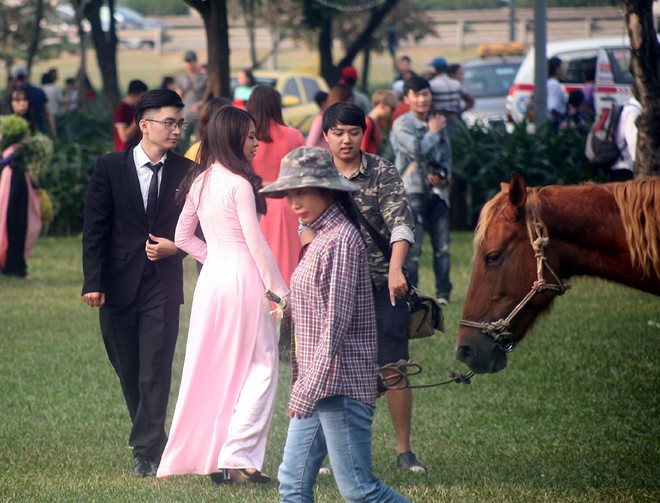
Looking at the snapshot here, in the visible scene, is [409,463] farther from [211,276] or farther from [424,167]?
[424,167]

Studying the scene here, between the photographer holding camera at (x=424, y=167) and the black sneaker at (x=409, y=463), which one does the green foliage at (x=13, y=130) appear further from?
the black sneaker at (x=409, y=463)

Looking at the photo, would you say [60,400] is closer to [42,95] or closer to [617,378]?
[617,378]

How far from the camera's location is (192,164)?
21.7 ft

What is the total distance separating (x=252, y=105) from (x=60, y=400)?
2.49 meters

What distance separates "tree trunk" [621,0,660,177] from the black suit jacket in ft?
17.4

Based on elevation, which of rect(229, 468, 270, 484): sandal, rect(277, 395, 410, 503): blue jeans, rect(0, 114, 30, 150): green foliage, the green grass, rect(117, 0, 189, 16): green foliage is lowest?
the green grass

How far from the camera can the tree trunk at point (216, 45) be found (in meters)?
16.9

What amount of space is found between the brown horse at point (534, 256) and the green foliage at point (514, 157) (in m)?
11.4

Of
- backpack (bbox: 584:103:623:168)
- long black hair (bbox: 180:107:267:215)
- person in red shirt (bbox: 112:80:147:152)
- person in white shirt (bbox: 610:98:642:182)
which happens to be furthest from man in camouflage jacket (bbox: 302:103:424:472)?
person in red shirt (bbox: 112:80:147:152)

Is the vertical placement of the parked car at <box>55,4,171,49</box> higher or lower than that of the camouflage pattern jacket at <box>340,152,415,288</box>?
higher

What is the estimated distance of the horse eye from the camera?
5145 millimetres

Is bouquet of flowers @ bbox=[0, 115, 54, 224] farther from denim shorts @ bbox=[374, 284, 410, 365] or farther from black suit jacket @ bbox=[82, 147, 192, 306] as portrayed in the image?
denim shorts @ bbox=[374, 284, 410, 365]

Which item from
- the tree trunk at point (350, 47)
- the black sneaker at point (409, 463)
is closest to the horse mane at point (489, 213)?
the black sneaker at point (409, 463)

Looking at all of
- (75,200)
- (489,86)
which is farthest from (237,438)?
(489,86)
